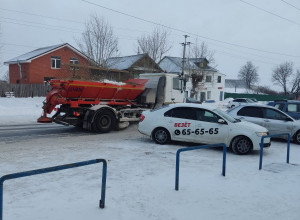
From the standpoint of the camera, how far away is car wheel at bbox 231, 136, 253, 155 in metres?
8.82

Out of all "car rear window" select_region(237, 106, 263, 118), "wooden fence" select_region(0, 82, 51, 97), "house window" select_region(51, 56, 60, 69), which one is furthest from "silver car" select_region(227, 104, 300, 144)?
"house window" select_region(51, 56, 60, 69)

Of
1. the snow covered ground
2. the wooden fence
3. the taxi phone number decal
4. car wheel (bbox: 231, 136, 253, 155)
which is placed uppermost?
the wooden fence

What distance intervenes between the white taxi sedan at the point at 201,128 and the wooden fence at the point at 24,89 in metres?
20.3

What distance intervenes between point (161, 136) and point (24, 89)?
2282 centimetres

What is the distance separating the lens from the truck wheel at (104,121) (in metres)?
12.0

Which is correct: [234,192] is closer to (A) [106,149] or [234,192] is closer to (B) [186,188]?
(B) [186,188]

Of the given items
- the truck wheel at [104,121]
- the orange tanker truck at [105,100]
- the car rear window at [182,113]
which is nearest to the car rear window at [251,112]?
the car rear window at [182,113]

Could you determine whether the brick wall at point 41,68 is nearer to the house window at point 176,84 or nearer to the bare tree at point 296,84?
the house window at point 176,84

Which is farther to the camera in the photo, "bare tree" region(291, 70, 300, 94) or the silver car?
"bare tree" region(291, 70, 300, 94)

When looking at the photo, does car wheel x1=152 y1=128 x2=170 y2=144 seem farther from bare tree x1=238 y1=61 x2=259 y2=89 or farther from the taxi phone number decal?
bare tree x1=238 y1=61 x2=259 y2=89

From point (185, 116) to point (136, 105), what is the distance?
489 cm

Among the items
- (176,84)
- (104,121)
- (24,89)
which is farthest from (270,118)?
(24,89)

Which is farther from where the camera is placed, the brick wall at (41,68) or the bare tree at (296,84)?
the bare tree at (296,84)

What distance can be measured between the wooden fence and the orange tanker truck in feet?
53.1
